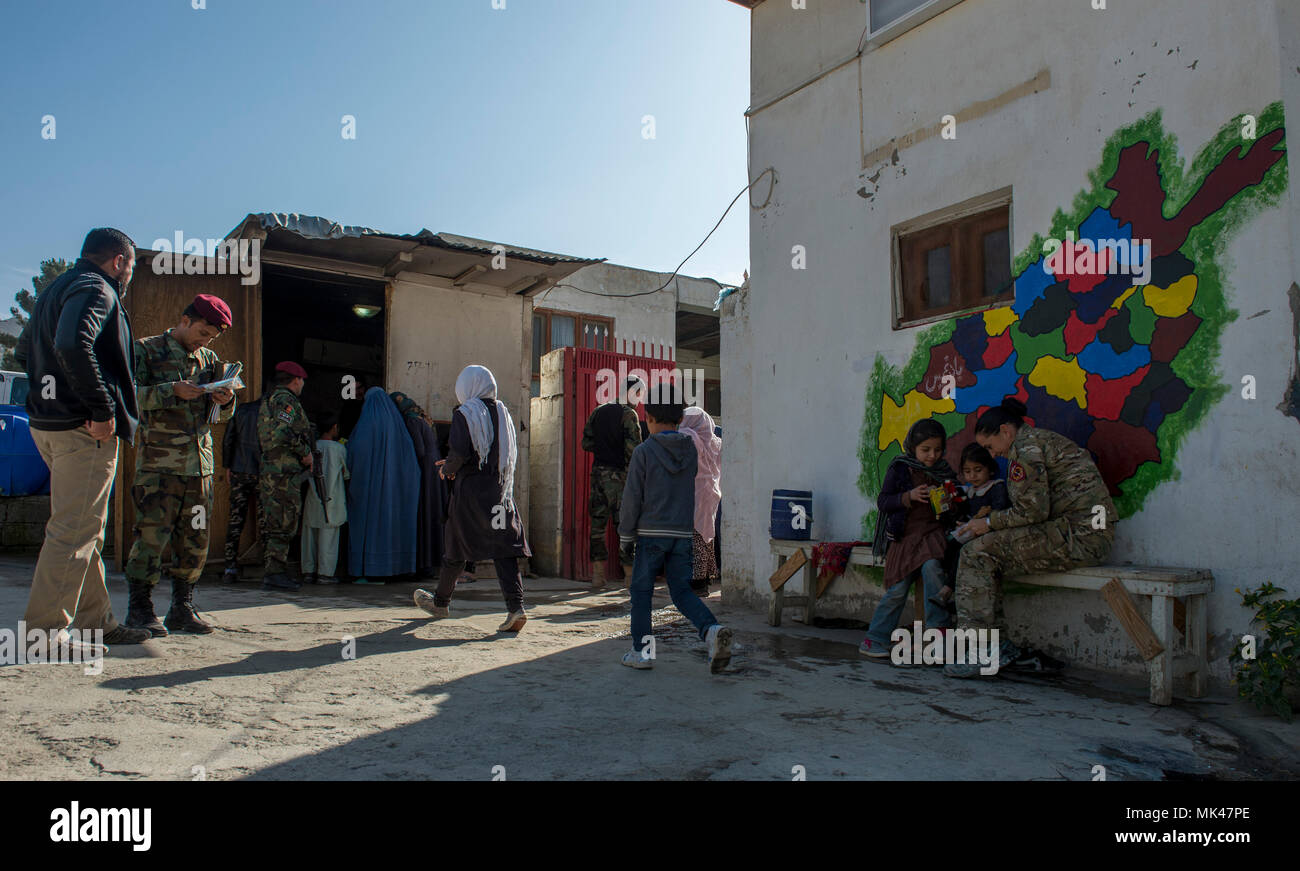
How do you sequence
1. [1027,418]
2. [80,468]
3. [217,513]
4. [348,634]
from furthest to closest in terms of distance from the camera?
[217,513]
[348,634]
[1027,418]
[80,468]

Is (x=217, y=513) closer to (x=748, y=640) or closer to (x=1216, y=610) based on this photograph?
(x=748, y=640)

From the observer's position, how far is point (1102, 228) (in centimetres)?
468

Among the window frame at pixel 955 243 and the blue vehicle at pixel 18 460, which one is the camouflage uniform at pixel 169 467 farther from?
the blue vehicle at pixel 18 460

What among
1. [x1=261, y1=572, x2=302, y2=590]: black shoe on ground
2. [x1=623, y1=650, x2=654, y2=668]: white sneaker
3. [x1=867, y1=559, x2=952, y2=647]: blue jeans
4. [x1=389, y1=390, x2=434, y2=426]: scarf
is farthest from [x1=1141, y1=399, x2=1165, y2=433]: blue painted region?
[x1=389, y1=390, x2=434, y2=426]: scarf

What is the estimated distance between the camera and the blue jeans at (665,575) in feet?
14.7

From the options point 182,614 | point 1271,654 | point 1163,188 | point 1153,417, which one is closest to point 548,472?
point 182,614

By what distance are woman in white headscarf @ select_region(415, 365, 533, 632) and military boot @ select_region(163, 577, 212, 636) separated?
1450 millimetres

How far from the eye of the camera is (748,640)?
542cm

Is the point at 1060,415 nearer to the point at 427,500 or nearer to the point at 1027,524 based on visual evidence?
the point at 1027,524

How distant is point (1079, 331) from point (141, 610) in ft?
17.5

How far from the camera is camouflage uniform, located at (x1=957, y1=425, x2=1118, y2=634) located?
4.23 meters
